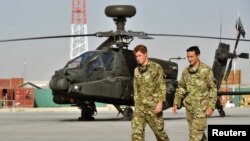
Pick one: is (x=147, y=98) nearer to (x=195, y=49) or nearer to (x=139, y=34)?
(x=195, y=49)

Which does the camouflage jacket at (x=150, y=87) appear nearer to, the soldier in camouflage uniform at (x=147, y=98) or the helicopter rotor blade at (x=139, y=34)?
the soldier in camouflage uniform at (x=147, y=98)

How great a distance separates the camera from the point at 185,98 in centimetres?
852

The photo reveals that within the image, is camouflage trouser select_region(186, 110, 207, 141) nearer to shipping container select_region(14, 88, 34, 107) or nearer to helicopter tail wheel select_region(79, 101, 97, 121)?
helicopter tail wheel select_region(79, 101, 97, 121)

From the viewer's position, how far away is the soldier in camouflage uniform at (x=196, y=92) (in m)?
8.26

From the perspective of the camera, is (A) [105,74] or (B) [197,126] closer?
(B) [197,126]

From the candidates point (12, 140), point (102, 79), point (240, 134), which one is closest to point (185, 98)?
point (240, 134)

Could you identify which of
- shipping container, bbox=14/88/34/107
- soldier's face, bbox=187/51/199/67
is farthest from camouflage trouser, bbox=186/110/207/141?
shipping container, bbox=14/88/34/107

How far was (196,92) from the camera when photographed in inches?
331

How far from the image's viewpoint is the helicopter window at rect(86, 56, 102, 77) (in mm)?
19453

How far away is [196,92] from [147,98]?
765mm

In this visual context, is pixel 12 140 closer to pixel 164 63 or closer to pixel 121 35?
pixel 121 35

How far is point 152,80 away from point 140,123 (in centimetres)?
67

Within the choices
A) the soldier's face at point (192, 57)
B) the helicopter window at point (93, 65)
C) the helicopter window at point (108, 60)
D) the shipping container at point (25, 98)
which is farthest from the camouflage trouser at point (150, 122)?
the shipping container at point (25, 98)

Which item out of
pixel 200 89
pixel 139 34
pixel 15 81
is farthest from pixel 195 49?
pixel 15 81
